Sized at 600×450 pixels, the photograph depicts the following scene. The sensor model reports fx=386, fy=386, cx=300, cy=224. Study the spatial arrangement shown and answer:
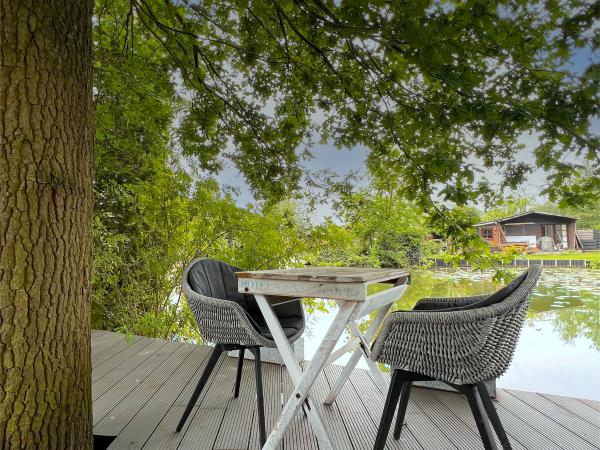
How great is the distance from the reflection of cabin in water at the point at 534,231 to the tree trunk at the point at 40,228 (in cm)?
285

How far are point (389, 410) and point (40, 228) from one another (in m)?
1.50

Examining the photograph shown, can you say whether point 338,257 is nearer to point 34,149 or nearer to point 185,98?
point 185,98

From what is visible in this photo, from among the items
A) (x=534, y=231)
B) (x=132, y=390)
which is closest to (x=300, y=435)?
(x=132, y=390)

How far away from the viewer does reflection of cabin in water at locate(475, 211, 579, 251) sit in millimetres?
3180

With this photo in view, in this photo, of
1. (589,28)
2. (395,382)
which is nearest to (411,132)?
(589,28)

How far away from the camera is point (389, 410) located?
153cm

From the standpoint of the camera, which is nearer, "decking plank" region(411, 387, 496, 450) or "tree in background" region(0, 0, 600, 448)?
"tree in background" region(0, 0, 600, 448)

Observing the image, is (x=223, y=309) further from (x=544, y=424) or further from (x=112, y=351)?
(x=112, y=351)

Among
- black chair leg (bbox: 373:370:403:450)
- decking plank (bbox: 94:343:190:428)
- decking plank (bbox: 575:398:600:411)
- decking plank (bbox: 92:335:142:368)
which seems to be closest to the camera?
black chair leg (bbox: 373:370:403:450)

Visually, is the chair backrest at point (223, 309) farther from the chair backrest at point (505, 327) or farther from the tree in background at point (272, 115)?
the chair backrest at point (505, 327)

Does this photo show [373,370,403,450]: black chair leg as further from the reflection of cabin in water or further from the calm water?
the reflection of cabin in water

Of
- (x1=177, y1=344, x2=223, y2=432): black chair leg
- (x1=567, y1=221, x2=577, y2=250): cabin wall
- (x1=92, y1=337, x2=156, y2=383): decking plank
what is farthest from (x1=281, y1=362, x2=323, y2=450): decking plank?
(x1=567, y1=221, x2=577, y2=250): cabin wall

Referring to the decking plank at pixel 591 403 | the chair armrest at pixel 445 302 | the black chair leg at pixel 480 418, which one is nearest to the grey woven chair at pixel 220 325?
the chair armrest at pixel 445 302

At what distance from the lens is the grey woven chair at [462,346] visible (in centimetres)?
139
